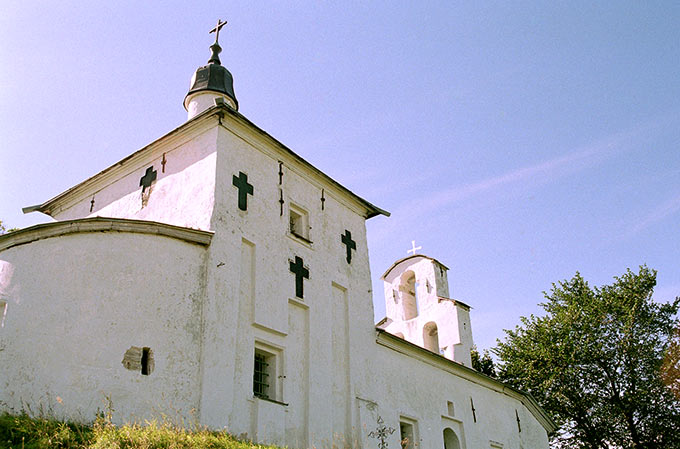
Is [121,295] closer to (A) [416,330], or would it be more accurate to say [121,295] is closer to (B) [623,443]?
(A) [416,330]

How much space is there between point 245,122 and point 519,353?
65.8 ft

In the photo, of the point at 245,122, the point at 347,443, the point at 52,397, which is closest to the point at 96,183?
the point at 245,122

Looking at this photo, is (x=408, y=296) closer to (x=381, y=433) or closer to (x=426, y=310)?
(x=426, y=310)

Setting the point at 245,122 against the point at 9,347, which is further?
the point at 245,122

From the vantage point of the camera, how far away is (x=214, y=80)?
18.7 meters

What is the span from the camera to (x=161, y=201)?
575 inches

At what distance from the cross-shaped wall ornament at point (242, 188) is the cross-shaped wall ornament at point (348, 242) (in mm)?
3599

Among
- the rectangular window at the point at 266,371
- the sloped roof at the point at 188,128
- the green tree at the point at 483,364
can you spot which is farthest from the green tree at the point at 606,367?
the rectangular window at the point at 266,371

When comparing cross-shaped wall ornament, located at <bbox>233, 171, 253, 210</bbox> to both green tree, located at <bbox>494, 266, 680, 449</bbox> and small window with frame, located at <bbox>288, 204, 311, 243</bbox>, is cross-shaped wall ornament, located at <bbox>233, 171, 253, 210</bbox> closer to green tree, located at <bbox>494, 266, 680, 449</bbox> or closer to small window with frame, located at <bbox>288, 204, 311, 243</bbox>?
small window with frame, located at <bbox>288, 204, 311, 243</bbox>

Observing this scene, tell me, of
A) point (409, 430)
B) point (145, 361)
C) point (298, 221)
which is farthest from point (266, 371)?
point (409, 430)

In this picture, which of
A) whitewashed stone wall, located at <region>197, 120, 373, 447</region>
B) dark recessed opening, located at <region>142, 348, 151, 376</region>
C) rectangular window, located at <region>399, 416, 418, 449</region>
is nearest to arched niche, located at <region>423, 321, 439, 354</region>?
rectangular window, located at <region>399, 416, 418, 449</region>

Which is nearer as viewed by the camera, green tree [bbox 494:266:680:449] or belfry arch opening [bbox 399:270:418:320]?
belfry arch opening [bbox 399:270:418:320]

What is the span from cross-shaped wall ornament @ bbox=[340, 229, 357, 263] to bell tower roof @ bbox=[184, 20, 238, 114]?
4983 millimetres

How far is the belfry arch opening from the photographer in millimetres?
22922
